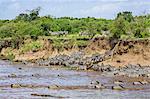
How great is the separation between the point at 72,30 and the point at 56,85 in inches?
3127

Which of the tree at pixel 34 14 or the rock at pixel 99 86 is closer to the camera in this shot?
the rock at pixel 99 86

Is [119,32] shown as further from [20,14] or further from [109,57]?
[20,14]

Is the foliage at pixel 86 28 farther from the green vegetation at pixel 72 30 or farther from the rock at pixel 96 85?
the rock at pixel 96 85

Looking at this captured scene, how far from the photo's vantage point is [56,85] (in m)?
60.6

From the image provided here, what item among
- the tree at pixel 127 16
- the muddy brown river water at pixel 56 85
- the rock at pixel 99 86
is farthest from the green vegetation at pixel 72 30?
the rock at pixel 99 86

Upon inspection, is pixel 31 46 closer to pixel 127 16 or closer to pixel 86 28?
pixel 86 28

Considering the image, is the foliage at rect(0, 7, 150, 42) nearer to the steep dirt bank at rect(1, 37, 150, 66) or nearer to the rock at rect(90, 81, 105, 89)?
the steep dirt bank at rect(1, 37, 150, 66)

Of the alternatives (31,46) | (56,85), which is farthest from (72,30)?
(56,85)

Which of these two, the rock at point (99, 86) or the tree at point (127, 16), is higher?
the tree at point (127, 16)

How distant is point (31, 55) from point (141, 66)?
139 feet

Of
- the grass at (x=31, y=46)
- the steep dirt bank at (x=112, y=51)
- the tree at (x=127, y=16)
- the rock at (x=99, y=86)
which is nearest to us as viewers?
the rock at (x=99, y=86)

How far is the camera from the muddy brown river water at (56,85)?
5144 cm

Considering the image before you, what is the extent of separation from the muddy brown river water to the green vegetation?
17008mm

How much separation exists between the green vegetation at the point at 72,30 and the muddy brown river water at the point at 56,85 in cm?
1701
